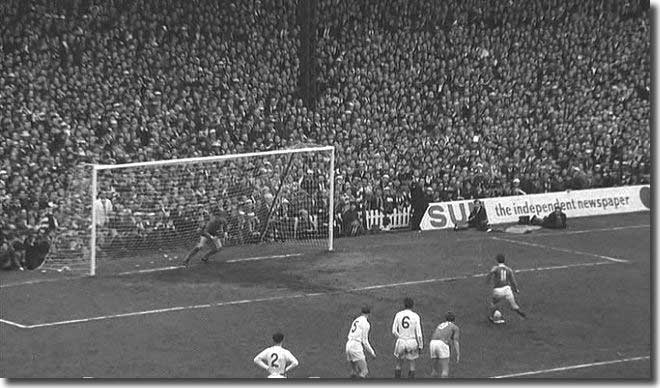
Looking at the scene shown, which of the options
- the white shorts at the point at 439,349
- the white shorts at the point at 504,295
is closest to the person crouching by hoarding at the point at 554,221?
the white shorts at the point at 504,295

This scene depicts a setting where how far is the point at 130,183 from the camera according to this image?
110 feet

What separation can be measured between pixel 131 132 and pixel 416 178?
24.6 ft

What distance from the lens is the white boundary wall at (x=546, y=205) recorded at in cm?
3800

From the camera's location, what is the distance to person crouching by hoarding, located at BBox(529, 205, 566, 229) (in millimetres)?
37875

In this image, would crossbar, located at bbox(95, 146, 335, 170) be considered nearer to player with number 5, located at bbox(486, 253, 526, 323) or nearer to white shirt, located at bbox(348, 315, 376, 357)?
player with number 5, located at bbox(486, 253, 526, 323)

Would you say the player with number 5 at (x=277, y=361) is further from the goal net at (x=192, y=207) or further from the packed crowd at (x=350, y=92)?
the packed crowd at (x=350, y=92)

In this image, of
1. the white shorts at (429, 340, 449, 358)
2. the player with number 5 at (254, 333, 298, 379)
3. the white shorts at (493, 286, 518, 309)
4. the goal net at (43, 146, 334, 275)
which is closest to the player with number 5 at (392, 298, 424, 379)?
the white shorts at (429, 340, 449, 358)

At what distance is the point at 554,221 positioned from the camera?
37.8 meters

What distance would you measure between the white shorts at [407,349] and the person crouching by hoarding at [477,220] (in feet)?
46.3

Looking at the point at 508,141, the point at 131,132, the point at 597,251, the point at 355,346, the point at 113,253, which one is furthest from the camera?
the point at 508,141

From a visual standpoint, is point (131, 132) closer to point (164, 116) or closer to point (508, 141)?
point (164, 116)

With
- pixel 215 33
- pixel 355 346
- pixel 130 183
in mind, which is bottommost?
pixel 355 346

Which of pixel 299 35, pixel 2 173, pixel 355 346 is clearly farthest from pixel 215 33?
pixel 355 346

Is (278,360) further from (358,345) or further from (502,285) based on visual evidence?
(502,285)
